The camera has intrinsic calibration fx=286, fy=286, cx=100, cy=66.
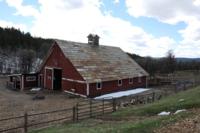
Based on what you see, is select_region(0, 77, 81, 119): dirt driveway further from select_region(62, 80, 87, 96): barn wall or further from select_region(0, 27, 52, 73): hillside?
select_region(0, 27, 52, 73): hillside

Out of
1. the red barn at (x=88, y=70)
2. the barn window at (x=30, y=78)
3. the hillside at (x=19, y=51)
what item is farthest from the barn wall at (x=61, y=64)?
the hillside at (x=19, y=51)

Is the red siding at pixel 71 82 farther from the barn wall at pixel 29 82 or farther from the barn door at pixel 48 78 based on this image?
the barn wall at pixel 29 82

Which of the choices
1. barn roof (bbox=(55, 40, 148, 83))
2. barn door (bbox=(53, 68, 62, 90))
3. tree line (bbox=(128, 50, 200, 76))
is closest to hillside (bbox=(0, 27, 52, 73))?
tree line (bbox=(128, 50, 200, 76))

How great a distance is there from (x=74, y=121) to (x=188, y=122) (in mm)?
8012

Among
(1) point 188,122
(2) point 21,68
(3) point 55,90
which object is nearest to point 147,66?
(3) point 55,90

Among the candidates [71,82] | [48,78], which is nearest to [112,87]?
[71,82]

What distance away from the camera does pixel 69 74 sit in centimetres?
3147

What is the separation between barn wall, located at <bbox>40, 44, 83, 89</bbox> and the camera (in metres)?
30.7

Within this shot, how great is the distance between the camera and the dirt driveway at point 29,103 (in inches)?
863

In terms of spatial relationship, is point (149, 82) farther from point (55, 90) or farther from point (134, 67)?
point (55, 90)

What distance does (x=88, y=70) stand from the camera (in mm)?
30641

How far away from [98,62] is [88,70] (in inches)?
128

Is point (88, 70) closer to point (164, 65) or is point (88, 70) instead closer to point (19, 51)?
point (164, 65)

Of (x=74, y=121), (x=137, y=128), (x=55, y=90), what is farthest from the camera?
(x=55, y=90)
